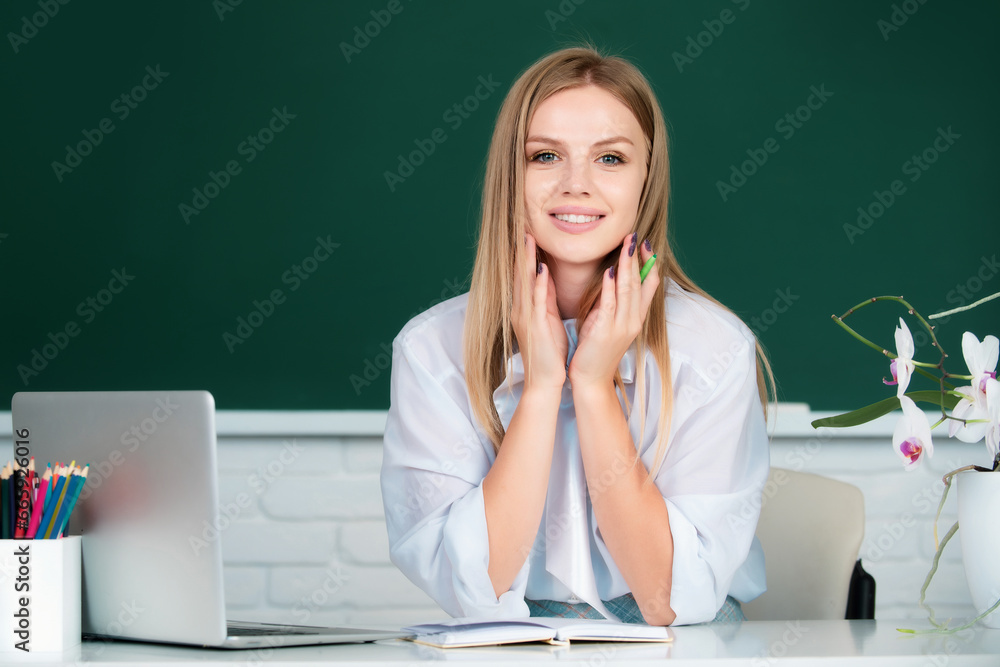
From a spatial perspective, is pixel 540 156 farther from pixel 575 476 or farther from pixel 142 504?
pixel 142 504

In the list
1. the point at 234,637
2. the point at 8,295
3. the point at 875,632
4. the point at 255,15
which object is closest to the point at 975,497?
the point at 875,632

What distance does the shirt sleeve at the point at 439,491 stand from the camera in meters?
1.27

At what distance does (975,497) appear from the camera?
1058mm

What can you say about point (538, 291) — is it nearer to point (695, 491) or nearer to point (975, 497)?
point (695, 491)

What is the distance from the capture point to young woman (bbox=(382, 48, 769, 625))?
131 cm

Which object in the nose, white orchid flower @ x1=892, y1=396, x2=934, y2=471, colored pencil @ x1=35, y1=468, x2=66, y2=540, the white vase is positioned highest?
the nose

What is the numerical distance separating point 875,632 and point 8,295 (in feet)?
6.13

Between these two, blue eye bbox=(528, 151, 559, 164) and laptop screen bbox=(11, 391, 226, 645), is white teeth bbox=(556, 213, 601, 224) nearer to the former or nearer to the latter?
blue eye bbox=(528, 151, 559, 164)

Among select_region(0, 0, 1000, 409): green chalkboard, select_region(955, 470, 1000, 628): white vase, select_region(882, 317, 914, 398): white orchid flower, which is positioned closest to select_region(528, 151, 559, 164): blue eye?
select_region(0, 0, 1000, 409): green chalkboard

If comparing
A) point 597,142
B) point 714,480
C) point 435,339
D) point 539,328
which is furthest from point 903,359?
point 435,339

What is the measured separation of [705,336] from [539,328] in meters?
0.29

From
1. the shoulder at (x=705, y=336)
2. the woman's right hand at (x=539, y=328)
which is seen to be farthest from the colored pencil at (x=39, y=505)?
the shoulder at (x=705, y=336)

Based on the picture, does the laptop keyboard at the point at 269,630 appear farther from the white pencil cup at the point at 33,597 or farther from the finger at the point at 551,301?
the finger at the point at 551,301

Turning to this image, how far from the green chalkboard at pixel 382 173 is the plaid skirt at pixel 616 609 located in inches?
30.6
